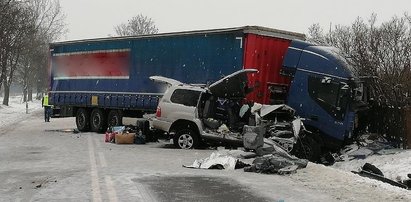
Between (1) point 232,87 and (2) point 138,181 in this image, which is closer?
(2) point 138,181

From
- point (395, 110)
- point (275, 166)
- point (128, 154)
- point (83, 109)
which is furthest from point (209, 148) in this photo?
point (83, 109)

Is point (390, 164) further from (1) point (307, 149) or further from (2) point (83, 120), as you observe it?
(2) point (83, 120)

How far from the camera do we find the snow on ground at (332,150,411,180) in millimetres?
11398

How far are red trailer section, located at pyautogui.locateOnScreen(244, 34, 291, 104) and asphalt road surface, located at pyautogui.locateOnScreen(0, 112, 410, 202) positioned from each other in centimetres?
311

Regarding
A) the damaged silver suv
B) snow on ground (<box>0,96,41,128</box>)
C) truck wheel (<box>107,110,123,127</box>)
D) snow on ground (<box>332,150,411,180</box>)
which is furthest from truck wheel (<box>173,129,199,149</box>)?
A: snow on ground (<box>0,96,41,128</box>)

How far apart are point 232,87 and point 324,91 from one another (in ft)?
8.62

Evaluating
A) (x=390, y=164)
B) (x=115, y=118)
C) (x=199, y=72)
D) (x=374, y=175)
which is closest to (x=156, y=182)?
(x=374, y=175)

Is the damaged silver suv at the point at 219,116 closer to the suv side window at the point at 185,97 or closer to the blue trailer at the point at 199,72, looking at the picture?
the suv side window at the point at 185,97

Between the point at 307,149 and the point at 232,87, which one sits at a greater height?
the point at 232,87

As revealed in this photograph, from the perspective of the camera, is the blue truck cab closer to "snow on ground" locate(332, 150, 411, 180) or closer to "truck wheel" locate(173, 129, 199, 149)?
"snow on ground" locate(332, 150, 411, 180)

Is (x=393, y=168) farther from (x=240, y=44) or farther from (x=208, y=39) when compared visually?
(x=208, y=39)

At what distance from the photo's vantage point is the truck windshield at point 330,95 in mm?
13391

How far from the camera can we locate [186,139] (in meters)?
14.5

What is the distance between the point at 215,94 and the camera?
46.3 ft
